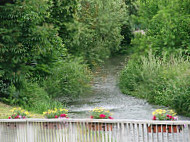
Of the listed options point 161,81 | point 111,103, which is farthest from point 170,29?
point 111,103

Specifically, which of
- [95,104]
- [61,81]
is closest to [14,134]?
[95,104]

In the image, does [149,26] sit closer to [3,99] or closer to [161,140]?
[3,99]

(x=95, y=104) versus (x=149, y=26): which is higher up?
(x=149, y=26)

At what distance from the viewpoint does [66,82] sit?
2077cm

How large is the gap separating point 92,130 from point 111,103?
11.9 meters

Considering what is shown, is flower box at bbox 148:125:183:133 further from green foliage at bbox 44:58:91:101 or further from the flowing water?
green foliage at bbox 44:58:91:101

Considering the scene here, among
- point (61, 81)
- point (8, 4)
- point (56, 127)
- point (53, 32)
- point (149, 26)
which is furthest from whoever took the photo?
point (149, 26)

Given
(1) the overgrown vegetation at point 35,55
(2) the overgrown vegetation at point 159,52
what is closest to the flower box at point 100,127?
(1) the overgrown vegetation at point 35,55

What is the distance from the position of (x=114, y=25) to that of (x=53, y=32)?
61.2 feet

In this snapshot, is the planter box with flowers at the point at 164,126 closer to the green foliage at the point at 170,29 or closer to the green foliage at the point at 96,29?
the green foliage at the point at 170,29

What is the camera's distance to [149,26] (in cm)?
2294

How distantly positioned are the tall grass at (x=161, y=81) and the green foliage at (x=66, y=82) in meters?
2.49

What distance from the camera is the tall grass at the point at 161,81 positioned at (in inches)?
627

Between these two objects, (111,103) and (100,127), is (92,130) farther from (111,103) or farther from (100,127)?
(111,103)
